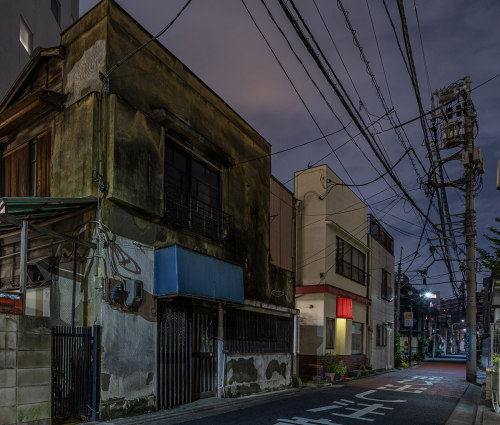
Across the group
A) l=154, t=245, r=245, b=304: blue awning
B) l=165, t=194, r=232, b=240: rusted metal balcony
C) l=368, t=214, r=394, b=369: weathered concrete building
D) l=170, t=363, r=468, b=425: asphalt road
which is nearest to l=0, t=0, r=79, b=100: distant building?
l=165, t=194, r=232, b=240: rusted metal balcony

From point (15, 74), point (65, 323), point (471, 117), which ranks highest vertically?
point (15, 74)

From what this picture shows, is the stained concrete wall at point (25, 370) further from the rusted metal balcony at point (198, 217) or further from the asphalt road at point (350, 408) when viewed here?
the rusted metal balcony at point (198, 217)

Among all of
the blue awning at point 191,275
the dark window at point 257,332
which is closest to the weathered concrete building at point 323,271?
the dark window at point 257,332

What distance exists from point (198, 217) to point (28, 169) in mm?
4998

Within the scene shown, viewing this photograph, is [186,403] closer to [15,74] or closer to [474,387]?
[474,387]

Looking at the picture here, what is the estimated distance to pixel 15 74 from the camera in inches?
831

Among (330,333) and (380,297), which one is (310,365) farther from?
(380,297)

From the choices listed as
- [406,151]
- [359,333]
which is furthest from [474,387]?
[406,151]

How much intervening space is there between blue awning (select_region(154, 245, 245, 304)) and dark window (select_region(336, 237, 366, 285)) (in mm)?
11437

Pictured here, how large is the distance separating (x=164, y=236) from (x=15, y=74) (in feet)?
53.1

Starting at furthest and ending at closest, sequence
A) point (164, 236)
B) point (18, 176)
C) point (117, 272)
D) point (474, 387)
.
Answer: point (474, 387) → point (18, 176) → point (164, 236) → point (117, 272)

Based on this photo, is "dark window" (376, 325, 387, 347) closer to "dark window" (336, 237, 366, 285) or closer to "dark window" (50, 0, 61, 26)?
"dark window" (336, 237, 366, 285)

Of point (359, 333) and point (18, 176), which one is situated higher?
point (18, 176)

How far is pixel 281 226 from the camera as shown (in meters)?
17.9
